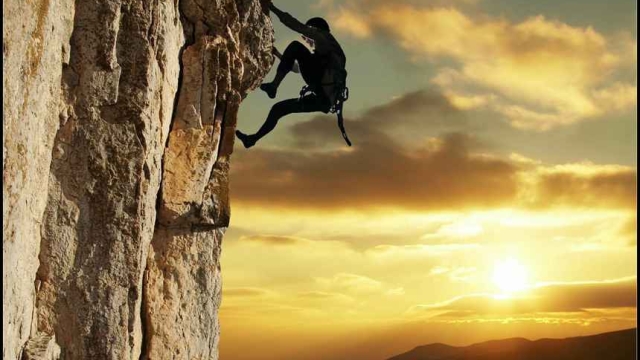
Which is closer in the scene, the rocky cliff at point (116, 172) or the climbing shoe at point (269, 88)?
the rocky cliff at point (116, 172)

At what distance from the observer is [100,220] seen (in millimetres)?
9461

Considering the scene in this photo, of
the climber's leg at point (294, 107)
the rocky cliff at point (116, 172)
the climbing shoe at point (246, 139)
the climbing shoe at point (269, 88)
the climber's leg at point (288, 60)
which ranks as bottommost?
the rocky cliff at point (116, 172)

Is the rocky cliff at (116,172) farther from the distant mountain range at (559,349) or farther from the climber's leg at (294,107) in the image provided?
the distant mountain range at (559,349)

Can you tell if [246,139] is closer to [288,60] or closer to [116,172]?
[288,60]

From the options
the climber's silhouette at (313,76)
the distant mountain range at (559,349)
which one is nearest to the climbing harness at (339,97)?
the climber's silhouette at (313,76)

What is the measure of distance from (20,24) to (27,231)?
1751 mm

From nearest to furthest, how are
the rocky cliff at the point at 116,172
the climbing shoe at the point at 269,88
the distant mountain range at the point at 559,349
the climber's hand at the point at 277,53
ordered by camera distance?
the rocky cliff at the point at 116,172, the climber's hand at the point at 277,53, the climbing shoe at the point at 269,88, the distant mountain range at the point at 559,349

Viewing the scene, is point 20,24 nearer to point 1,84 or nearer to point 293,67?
point 1,84

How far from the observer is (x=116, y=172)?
963 centimetres

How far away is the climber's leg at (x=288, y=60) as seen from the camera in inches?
576

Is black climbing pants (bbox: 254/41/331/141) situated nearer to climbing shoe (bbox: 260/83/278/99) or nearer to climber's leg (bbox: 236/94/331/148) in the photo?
climber's leg (bbox: 236/94/331/148)

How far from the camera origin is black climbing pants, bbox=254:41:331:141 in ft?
48.2

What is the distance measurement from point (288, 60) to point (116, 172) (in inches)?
217

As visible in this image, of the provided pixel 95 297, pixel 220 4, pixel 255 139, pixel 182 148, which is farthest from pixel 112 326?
pixel 255 139
